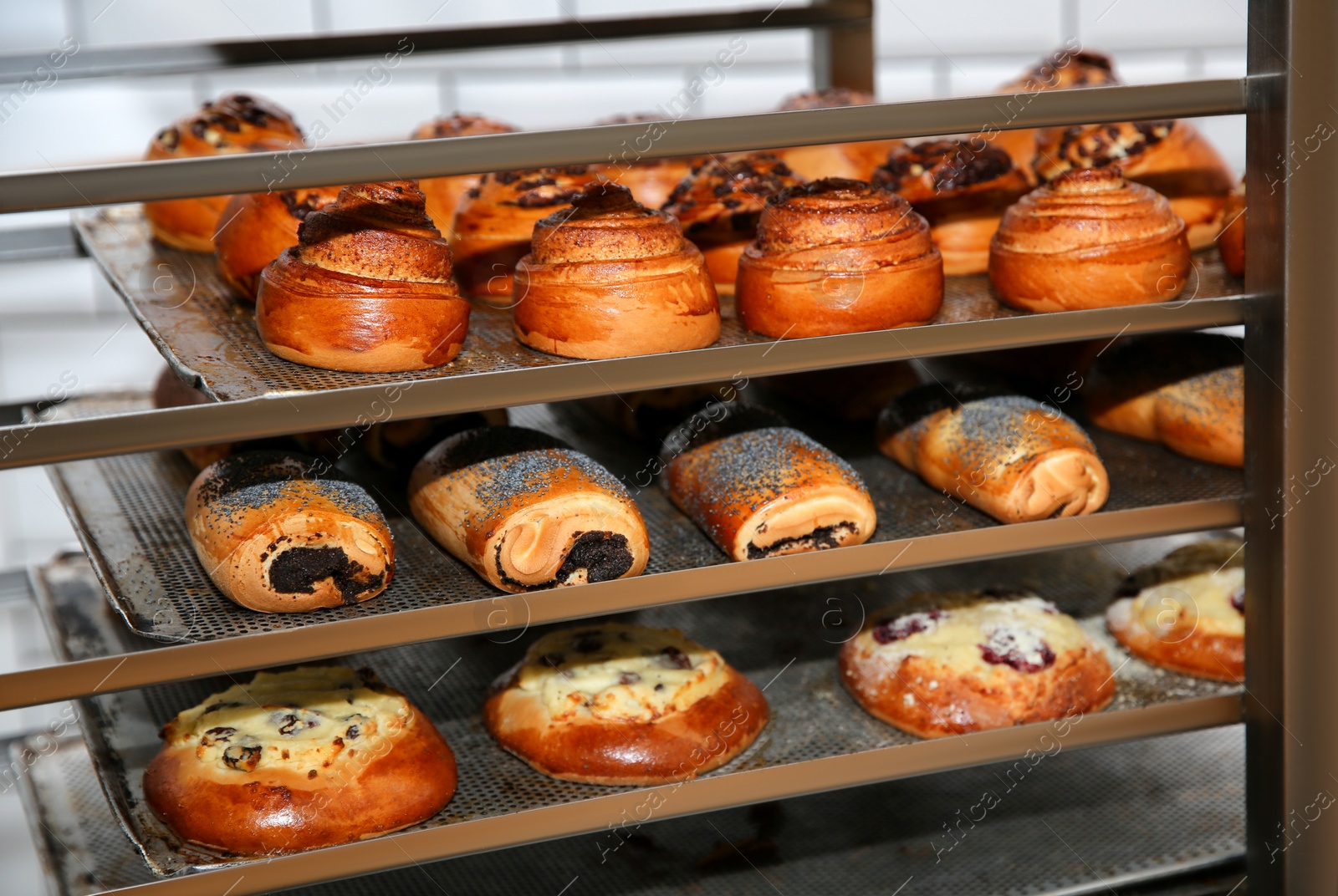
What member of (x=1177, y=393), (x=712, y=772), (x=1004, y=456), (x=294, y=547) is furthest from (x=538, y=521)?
(x=1177, y=393)

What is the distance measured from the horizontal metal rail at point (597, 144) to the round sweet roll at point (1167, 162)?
49 centimetres

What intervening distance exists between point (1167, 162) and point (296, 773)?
1.84m

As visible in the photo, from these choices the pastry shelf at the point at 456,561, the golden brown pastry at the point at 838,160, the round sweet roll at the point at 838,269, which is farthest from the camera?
the golden brown pastry at the point at 838,160

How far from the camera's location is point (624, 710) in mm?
1978

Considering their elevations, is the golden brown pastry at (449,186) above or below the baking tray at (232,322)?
above

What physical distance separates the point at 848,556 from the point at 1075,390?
96 cm

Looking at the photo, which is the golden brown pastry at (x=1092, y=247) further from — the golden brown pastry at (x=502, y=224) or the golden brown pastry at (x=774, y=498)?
the golden brown pastry at (x=502, y=224)

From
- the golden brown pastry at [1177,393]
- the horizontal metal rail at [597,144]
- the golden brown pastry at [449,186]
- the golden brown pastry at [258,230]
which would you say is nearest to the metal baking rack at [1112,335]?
the horizontal metal rail at [597,144]

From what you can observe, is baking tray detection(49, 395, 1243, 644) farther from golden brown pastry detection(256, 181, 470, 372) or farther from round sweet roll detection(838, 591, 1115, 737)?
golden brown pastry detection(256, 181, 470, 372)

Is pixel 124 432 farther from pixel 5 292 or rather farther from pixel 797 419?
pixel 5 292

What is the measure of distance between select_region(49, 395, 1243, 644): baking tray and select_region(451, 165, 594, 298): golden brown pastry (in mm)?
414

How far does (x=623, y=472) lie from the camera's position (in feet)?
7.39

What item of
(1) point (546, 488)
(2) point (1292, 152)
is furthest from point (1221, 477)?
(1) point (546, 488)

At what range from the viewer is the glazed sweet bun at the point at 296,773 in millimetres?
1777
